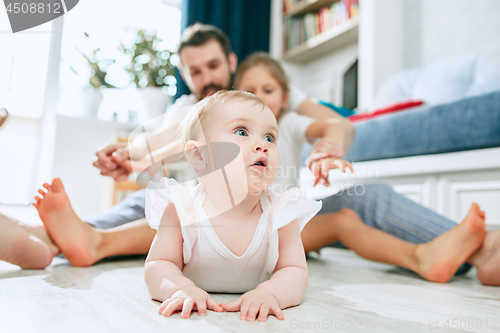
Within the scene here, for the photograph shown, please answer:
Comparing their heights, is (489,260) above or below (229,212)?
below

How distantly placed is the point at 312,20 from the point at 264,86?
5.96 ft

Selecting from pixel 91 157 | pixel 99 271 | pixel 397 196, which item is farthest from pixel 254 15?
pixel 99 271

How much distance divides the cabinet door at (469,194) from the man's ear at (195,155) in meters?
0.95

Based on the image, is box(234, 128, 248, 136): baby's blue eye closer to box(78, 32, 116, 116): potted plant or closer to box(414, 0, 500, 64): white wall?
box(414, 0, 500, 64): white wall

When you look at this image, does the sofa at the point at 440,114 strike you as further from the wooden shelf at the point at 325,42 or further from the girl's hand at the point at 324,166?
the girl's hand at the point at 324,166

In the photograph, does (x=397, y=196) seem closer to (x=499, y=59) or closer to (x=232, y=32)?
(x=499, y=59)

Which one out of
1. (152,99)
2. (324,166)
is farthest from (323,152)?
(152,99)

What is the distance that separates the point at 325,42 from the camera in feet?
8.42

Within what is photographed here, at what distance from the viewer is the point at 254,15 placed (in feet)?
9.92

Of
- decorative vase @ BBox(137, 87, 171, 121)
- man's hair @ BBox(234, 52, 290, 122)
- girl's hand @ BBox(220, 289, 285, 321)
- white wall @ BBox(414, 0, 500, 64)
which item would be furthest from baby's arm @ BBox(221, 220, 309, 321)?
decorative vase @ BBox(137, 87, 171, 121)

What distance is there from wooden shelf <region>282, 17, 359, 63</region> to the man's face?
1306 millimetres

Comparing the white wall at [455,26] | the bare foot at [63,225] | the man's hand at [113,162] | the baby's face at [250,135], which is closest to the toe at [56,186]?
the bare foot at [63,225]

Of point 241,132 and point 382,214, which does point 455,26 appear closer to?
point 382,214

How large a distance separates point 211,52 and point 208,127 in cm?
85
